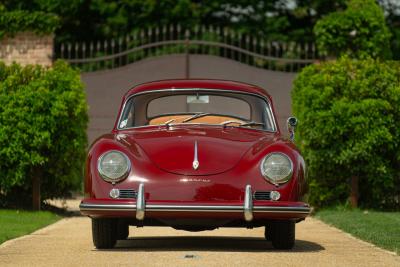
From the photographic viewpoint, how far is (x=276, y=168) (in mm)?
9617

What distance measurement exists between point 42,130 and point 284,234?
574cm

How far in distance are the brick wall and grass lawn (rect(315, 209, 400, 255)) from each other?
696 centimetres

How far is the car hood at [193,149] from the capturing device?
31.4 feet

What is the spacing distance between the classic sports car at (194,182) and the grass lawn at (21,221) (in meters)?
1.84

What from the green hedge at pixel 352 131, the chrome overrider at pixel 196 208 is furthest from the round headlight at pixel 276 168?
the green hedge at pixel 352 131

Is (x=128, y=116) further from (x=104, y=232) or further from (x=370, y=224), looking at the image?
(x=370, y=224)

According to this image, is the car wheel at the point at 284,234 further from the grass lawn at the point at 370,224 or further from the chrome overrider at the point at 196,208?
the grass lawn at the point at 370,224

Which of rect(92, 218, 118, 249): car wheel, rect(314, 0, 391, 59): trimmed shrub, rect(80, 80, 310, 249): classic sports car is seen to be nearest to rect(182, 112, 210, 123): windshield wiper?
rect(80, 80, 310, 249): classic sports car

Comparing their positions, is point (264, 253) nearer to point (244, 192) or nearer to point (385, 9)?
point (244, 192)

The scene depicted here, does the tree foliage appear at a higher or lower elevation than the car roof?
higher

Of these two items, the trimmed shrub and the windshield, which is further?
the trimmed shrub

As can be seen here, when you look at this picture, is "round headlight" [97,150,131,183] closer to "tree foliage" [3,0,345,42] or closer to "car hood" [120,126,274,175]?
"car hood" [120,126,274,175]

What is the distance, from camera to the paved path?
8.96 m

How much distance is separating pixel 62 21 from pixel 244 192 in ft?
49.0
